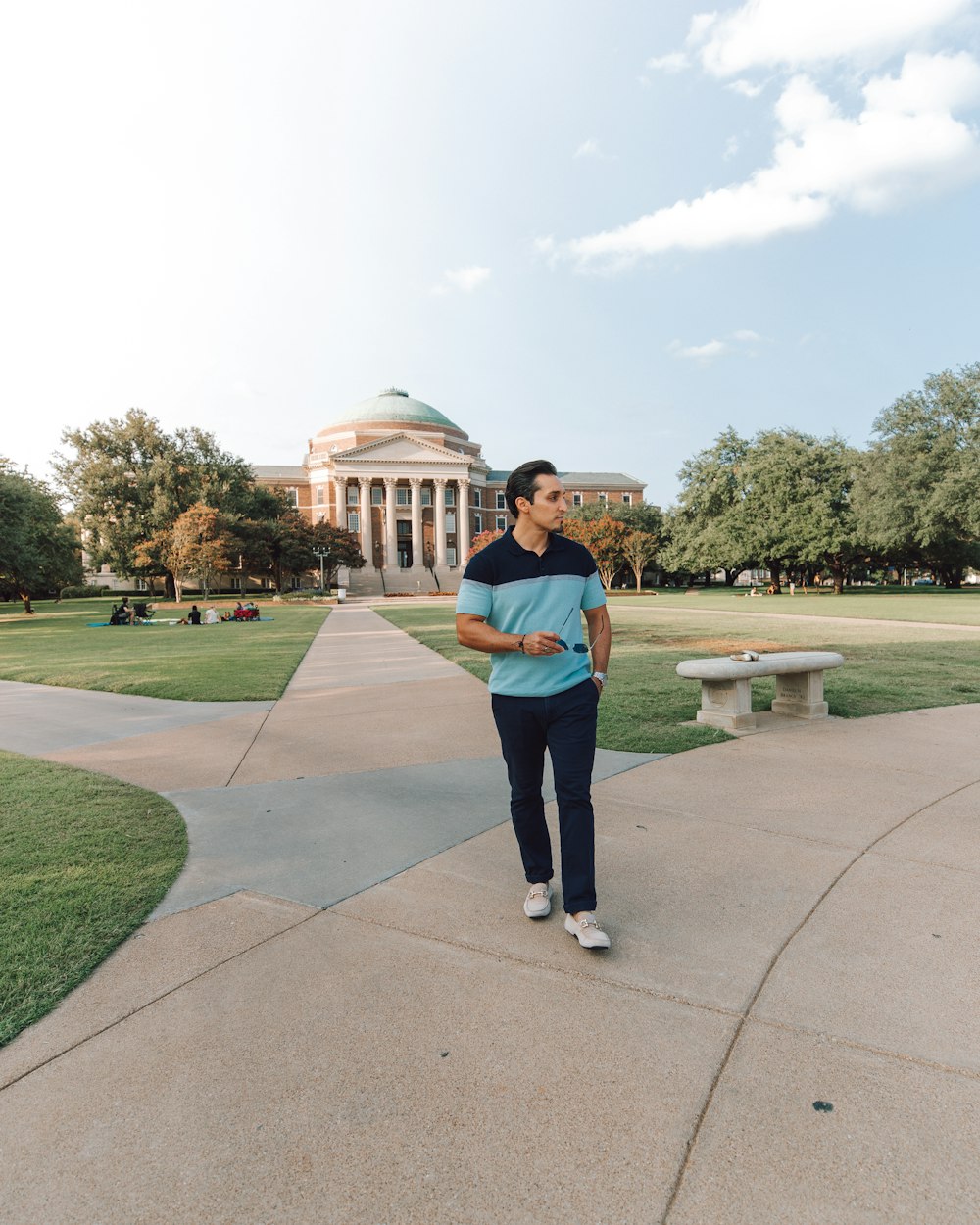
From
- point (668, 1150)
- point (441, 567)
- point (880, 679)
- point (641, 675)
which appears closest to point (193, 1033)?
point (668, 1150)

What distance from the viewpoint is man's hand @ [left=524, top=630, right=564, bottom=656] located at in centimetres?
282

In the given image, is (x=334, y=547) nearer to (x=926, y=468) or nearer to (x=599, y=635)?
(x=926, y=468)

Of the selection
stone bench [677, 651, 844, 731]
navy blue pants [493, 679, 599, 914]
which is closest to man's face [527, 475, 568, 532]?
navy blue pants [493, 679, 599, 914]

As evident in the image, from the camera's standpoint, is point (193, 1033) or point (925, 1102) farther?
point (193, 1033)

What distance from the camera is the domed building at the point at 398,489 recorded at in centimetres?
7819

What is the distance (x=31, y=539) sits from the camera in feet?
114

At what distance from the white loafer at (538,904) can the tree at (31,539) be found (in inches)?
1254

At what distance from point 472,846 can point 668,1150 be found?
2.27 metres

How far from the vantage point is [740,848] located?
393cm

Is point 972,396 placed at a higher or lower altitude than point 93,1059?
higher

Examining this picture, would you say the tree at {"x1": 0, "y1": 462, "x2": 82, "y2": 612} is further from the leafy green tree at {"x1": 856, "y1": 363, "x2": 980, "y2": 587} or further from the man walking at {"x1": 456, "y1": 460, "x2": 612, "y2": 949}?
the leafy green tree at {"x1": 856, "y1": 363, "x2": 980, "y2": 587}

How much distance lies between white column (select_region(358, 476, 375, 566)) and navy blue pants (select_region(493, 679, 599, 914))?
7615cm

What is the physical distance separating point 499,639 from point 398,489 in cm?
8279

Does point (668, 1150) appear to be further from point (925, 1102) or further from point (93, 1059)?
point (93, 1059)
